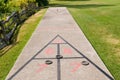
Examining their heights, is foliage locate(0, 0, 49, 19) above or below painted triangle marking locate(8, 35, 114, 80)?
above

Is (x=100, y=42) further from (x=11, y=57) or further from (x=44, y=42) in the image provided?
(x=11, y=57)

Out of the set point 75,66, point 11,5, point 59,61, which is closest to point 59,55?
point 59,61

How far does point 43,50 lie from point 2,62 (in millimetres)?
1931

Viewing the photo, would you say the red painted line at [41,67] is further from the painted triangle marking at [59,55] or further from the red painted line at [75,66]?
the red painted line at [75,66]

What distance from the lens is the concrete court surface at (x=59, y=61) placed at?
24.3ft

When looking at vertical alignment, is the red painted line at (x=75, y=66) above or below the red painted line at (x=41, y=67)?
below

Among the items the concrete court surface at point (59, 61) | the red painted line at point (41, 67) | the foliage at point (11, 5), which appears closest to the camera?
the concrete court surface at point (59, 61)

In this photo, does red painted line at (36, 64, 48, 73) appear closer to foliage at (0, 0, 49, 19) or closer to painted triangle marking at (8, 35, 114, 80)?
painted triangle marking at (8, 35, 114, 80)

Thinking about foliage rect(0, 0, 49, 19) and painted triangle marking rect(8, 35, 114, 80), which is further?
foliage rect(0, 0, 49, 19)

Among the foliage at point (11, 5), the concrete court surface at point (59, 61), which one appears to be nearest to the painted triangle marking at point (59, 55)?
the concrete court surface at point (59, 61)

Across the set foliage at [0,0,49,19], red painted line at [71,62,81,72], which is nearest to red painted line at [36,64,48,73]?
red painted line at [71,62,81,72]

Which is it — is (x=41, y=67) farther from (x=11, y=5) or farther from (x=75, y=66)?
(x=11, y=5)

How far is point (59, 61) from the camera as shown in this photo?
28.7 ft

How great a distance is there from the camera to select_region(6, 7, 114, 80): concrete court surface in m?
7.40
